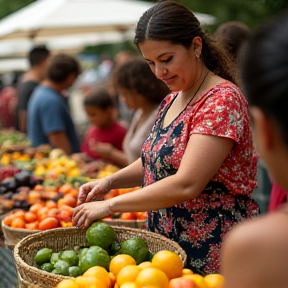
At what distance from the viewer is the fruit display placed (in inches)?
79.7

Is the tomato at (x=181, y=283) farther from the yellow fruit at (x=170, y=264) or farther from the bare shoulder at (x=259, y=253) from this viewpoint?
the bare shoulder at (x=259, y=253)

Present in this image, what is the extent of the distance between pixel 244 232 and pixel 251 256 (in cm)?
6

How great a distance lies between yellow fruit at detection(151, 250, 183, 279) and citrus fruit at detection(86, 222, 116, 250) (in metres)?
0.44

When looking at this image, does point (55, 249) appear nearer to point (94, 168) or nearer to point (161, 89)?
point (161, 89)

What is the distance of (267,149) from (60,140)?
4.97 m

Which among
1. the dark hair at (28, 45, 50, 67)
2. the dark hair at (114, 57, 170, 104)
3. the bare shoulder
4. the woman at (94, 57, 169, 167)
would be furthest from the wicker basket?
the dark hair at (28, 45, 50, 67)

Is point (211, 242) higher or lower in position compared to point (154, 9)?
lower

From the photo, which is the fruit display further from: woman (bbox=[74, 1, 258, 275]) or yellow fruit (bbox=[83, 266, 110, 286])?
woman (bbox=[74, 1, 258, 275])

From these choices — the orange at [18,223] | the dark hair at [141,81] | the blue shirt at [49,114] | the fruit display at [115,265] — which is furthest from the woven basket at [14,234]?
the blue shirt at [49,114]

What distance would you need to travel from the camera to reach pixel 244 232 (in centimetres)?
120

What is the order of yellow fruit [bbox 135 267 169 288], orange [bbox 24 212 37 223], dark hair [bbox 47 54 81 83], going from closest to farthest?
yellow fruit [bbox 135 267 169 288] < orange [bbox 24 212 37 223] < dark hair [bbox 47 54 81 83]

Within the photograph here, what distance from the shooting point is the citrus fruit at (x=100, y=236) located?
8.40 ft

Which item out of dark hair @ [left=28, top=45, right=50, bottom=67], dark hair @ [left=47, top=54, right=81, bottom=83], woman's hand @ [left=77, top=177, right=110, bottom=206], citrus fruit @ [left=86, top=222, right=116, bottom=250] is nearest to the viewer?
citrus fruit @ [left=86, top=222, right=116, bottom=250]

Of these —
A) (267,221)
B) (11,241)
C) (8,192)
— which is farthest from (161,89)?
(267,221)
